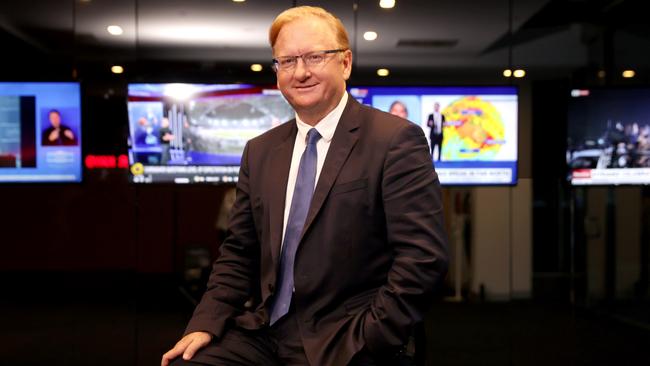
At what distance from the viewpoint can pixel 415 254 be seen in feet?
6.14

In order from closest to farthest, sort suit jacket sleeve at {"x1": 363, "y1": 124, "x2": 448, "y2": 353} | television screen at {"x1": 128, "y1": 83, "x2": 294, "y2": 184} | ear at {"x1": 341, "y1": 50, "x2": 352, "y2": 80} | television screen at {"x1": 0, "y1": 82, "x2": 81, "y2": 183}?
suit jacket sleeve at {"x1": 363, "y1": 124, "x2": 448, "y2": 353}
ear at {"x1": 341, "y1": 50, "x2": 352, "y2": 80}
television screen at {"x1": 128, "y1": 83, "x2": 294, "y2": 184}
television screen at {"x1": 0, "y1": 82, "x2": 81, "y2": 183}

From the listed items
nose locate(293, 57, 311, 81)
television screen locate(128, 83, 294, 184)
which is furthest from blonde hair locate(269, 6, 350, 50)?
television screen locate(128, 83, 294, 184)

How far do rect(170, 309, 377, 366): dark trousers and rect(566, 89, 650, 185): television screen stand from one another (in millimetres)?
2475

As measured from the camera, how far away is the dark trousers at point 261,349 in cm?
191

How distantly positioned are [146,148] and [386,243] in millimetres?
2236

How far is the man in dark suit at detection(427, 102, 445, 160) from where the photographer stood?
3.94 meters

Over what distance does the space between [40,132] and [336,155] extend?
2596 mm

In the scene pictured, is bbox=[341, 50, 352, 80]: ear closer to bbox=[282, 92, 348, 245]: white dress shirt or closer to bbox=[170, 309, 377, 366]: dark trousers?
bbox=[282, 92, 348, 245]: white dress shirt

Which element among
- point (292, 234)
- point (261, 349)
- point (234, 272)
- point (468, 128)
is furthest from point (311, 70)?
point (468, 128)

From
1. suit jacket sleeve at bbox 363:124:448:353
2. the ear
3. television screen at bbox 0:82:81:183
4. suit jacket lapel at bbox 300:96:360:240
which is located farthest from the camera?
television screen at bbox 0:82:81:183

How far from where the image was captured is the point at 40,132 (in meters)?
4.00

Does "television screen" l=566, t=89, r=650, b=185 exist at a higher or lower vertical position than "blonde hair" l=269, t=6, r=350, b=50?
lower

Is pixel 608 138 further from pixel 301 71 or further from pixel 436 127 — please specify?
pixel 301 71

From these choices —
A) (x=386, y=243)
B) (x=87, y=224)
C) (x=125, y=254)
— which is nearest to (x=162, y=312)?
(x=125, y=254)
